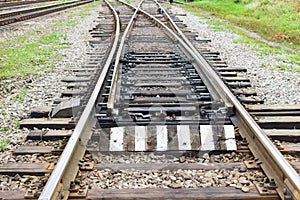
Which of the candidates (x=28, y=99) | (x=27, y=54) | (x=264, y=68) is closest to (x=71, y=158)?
(x=28, y=99)

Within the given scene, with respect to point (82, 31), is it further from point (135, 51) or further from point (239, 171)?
point (239, 171)

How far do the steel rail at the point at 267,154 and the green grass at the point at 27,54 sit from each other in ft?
12.3

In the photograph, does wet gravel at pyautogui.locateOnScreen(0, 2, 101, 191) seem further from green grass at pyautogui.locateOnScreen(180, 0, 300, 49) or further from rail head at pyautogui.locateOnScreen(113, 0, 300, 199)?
green grass at pyautogui.locateOnScreen(180, 0, 300, 49)

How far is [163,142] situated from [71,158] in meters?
0.84

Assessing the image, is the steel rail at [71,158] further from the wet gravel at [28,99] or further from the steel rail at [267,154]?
the steel rail at [267,154]

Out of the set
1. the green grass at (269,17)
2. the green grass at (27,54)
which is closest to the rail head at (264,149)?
the green grass at (27,54)

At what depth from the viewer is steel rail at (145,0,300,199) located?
2.72 m

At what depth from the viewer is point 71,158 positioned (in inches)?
125

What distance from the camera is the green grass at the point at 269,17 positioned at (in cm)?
1209

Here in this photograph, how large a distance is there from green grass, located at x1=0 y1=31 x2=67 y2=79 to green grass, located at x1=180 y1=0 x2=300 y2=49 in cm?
575

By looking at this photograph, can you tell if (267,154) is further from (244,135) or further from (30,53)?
(30,53)

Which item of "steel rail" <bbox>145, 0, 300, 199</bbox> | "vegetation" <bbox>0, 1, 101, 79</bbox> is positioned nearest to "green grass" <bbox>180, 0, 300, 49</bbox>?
"vegetation" <bbox>0, 1, 101, 79</bbox>

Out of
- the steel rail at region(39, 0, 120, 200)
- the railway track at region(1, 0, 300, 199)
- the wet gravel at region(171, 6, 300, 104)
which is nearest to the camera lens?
the steel rail at region(39, 0, 120, 200)

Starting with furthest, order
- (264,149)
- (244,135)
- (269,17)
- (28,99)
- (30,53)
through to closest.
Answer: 1. (269,17)
2. (30,53)
3. (28,99)
4. (244,135)
5. (264,149)
